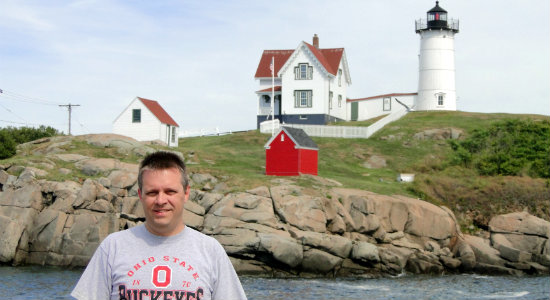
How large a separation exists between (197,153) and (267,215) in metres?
14.3

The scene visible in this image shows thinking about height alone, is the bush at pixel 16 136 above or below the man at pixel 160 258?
above

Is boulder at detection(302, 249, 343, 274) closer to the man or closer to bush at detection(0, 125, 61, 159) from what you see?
bush at detection(0, 125, 61, 159)

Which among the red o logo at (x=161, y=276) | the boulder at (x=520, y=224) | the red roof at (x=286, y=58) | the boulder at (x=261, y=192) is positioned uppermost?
the red roof at (x=286, y=58)

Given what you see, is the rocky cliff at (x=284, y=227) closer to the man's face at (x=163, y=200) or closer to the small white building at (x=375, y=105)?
the man's face at (x=163, y=200)

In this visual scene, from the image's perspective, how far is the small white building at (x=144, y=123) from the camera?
5259 centimetres

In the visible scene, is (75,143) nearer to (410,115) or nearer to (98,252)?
(410,115)

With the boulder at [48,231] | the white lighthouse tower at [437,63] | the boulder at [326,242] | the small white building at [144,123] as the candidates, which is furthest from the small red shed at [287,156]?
the white lighthouse tower at [437,63]

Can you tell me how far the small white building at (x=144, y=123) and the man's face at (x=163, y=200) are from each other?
48369 millimetres

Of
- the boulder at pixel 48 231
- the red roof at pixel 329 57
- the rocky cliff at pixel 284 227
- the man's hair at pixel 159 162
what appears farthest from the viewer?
the red roof at pixel 329 57

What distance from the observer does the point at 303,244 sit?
98.5 ft

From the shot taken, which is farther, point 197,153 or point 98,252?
point 197,153

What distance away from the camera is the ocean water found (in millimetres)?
24906

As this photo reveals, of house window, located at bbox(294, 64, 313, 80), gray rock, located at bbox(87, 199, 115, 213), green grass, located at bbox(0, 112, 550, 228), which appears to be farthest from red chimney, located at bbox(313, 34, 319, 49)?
gray rock, located at bbox(87, 199, 115, 213)

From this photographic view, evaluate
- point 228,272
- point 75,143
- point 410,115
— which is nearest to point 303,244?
point 75,143
